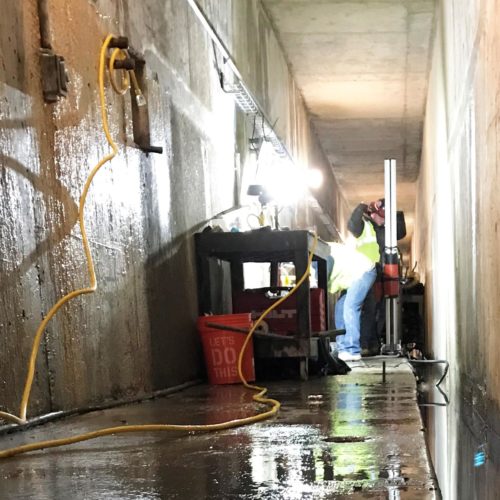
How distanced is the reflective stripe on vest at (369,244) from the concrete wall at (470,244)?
942 mm

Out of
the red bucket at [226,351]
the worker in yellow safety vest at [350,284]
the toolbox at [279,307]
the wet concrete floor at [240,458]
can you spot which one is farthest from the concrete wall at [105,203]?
the worker in yellow safety vest at [350,284]

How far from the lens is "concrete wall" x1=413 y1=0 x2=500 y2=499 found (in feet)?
11.9

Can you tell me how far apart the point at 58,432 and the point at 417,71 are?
8287 millimetres

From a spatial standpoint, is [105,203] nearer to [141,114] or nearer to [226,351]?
[141,114]

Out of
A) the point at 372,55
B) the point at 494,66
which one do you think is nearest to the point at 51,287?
the point at 494,66

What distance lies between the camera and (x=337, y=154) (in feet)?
47.4

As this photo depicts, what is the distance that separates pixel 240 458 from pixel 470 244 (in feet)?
10.5

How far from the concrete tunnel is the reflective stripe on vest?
89 centimetres

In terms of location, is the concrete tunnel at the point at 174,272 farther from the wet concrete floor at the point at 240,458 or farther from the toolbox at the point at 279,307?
the toolbox at the point at 279,307

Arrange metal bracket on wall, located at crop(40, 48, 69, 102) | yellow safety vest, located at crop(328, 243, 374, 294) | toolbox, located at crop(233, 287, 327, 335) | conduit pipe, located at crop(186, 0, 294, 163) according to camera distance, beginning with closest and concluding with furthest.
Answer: metal bracket on wall, located at crop(40, 48, 69, 102)
toolbox, located at crop(233, 287, 327, 335)
conduit pipe, located at crop(186, 0, 294, 163)
yellow safety vest, located at crop(328, 243, 374, 294)

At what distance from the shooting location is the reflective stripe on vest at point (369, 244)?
8.09 m

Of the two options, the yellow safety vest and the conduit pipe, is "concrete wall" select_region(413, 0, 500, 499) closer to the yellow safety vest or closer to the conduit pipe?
the yellow safety vest

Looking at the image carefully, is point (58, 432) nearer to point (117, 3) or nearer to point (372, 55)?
point (117, 3)

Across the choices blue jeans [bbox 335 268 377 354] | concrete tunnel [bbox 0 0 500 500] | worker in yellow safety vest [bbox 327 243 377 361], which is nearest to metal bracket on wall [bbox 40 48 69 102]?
concrete tunnel [bbox 0 0 500 500]
